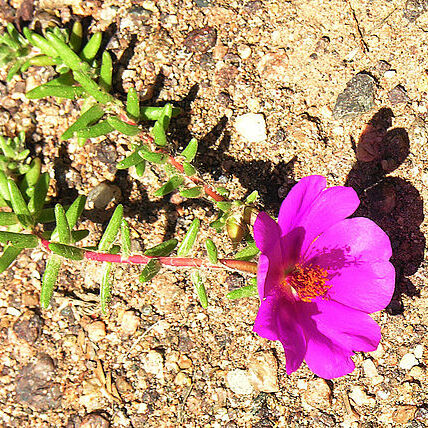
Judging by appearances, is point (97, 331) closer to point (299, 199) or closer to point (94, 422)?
point (94, 422)

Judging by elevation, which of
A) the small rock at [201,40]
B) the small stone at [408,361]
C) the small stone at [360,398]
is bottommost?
the small stone at [360,398]

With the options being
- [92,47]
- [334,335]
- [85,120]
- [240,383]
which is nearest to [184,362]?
[240,383]

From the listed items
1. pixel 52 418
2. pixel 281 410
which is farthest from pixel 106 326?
pixel 281 410

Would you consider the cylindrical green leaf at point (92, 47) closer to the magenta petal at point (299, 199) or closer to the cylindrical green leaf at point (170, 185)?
the cylindrical green leaf at point (170, 185)

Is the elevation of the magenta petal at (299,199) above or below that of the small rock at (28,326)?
above

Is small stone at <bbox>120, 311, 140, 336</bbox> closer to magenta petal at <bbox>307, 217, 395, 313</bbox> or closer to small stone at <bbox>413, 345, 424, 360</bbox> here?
magenta petal at <bbox>307, 217, 395, 313</bbox>

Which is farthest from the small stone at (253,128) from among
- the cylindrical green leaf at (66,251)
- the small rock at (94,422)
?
the small rock at (94,422)

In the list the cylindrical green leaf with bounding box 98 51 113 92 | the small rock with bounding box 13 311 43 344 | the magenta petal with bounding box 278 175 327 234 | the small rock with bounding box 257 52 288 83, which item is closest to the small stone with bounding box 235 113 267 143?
the small rock with bounding box 257 52 288 83
